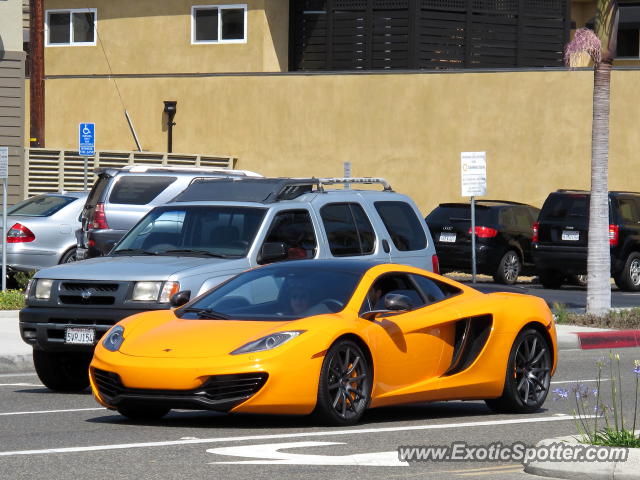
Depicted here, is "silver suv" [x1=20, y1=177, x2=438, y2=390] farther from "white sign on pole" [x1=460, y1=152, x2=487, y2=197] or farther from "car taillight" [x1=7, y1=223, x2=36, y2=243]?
"white sign on pole" [x1=460, y1=152, x2=487, y2=197]

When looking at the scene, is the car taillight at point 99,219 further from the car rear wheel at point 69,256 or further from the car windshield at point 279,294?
the car windshield at point 279,294

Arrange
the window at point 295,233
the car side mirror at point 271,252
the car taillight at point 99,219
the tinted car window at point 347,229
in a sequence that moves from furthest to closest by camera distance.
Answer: the car taillight at point 99,219
the tinted car window at point 347,229
the window at point 295,233
the car side mirror at point 271,252

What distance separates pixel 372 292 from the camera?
452 inches

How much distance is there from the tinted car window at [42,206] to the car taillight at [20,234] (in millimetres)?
505

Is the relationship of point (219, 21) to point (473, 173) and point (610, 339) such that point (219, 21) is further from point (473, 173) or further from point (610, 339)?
point (610, 339)

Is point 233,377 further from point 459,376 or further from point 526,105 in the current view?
point 526,105

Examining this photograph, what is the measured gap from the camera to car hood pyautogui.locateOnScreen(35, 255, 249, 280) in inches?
530

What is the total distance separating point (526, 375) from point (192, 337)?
2.95m

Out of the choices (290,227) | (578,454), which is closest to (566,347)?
(290,227)

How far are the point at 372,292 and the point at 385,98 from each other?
27098 mm

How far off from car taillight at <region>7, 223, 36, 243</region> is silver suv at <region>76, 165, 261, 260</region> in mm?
2516

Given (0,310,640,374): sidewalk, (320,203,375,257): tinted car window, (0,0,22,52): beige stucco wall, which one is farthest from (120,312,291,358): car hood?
(0,0,22,52): beige stucco wall

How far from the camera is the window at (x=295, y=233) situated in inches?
582

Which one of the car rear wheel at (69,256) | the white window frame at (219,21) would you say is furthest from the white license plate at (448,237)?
the white window frame at (219,21)
